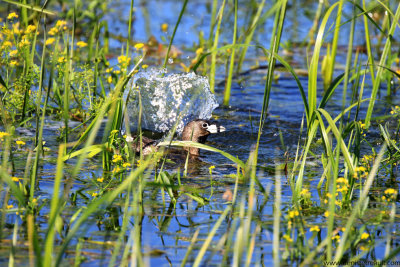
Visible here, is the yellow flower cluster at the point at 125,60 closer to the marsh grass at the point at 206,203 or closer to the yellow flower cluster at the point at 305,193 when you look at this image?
the marsh grass at the point at 206,203

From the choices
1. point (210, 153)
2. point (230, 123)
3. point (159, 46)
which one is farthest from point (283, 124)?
point (159, 46)

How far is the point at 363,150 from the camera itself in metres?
5.77

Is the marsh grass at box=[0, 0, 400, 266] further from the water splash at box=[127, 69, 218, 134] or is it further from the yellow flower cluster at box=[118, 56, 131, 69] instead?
the water splash at box=[127, 69, 218, 134]

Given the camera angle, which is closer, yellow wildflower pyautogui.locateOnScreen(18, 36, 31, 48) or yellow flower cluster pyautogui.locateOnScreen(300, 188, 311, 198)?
yellow flower cluster pyautogui.locateOnScreen(300, 188, 311, 198)

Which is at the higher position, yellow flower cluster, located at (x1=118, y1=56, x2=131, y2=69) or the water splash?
yellow flower cluster, located at (x1=118, y1=56, x2=131, y2=69)

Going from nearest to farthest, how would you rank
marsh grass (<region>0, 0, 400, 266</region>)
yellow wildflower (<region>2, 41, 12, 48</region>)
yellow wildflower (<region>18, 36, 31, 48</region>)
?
marsh grass (<region>0, 0, 400, 266</region>) → yellow wildflower (<region>2, 41, 12, 48</region>) → yellow wildflower (<region>18, 36, 31, 48</region>)

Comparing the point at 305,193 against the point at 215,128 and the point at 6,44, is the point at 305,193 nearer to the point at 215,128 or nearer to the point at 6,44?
the point at 215,128

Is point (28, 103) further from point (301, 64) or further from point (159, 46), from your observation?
point (301, 64)

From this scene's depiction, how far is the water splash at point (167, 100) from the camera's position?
659 centimetres

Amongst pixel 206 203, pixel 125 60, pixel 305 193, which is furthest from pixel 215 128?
pixel 305 193

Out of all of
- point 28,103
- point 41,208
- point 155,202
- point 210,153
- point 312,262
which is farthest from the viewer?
point 210,153

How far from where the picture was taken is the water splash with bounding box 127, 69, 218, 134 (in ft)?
21.6

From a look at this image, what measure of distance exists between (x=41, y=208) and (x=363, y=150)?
338cm

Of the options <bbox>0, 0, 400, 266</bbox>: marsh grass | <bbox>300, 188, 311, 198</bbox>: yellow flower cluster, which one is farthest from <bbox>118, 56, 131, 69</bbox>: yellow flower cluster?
<bbox>300, 188, 311, 198</bbox>: yellow flower cluster
